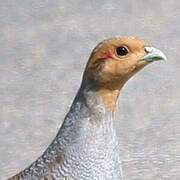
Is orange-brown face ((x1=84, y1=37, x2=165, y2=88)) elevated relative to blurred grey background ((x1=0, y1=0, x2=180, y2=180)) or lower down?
lower down

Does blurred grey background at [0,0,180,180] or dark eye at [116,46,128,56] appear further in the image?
blurred grey background at [0,0,180,180]

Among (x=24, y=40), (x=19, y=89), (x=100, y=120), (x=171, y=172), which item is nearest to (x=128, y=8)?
(x=24, y=40)

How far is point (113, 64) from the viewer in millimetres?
4664

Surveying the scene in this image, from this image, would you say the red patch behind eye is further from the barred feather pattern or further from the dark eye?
the barred feather pattern

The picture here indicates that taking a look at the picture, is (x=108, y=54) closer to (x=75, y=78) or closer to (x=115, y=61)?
(x=115, y=61)

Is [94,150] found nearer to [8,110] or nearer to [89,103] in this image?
[89,103]

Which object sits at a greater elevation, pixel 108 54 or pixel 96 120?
pixel 108 54

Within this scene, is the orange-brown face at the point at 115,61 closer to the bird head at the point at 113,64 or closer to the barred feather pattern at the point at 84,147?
the bird head at the point at 113,64

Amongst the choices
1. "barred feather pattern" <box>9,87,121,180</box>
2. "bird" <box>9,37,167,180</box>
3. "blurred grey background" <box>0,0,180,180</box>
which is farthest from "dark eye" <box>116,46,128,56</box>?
"blurred grey background" <box>0,0,180,180</box>

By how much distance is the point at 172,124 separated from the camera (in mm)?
7402

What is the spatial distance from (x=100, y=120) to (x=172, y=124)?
2743mm

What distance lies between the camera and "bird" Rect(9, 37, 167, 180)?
4.67m

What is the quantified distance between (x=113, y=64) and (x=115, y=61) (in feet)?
0.06

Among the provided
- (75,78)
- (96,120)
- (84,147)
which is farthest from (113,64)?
(75,78)
